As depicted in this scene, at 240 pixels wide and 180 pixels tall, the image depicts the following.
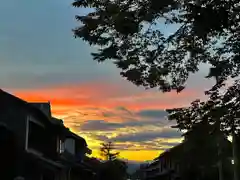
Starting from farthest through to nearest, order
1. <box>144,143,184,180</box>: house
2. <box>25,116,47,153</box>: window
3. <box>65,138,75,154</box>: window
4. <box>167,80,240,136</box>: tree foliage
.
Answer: <box>144,143,184,180</box>: house < <box>65,138,75,154</box>: window < <box>25,116,47,153</box>: window < <box>167,80,240,136</box>: tree foliage

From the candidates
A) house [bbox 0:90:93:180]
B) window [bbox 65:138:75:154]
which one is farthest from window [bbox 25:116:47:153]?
window [bbox 65:138:75:154]

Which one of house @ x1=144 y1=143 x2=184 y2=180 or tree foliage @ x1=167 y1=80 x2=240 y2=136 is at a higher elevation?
house @ x1=144 y1=143 x2=184 y2=180

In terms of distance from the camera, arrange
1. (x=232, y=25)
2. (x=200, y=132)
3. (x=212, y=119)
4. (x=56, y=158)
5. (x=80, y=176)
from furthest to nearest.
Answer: (x=80, y=176)
(x=56, y=158)
(x=200, y=132)
(x=212, y=119)
(x=232, y=25)

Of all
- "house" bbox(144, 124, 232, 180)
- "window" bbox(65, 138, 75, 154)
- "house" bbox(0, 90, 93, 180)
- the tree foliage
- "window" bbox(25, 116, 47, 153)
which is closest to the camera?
the tree foliage

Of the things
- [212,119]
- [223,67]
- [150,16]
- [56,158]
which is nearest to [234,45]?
[223,67]

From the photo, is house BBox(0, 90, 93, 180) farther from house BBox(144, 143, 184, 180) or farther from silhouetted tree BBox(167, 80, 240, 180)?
house BBox(144, 143, 184, 180)

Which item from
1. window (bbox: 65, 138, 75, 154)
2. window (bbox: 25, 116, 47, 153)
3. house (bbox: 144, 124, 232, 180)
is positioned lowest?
house (bbox: 144, 124, 232, 180)

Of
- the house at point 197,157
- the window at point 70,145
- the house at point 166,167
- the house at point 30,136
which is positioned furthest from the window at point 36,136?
the house at point 166,167

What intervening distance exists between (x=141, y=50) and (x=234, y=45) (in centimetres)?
227

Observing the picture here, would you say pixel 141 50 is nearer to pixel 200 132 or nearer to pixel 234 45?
pixel 234 45

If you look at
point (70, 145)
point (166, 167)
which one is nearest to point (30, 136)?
point (70, 145)

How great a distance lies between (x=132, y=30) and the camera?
11250mm

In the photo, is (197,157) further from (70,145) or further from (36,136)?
(70,145)

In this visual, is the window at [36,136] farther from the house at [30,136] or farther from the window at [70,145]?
the window at [70,145]
